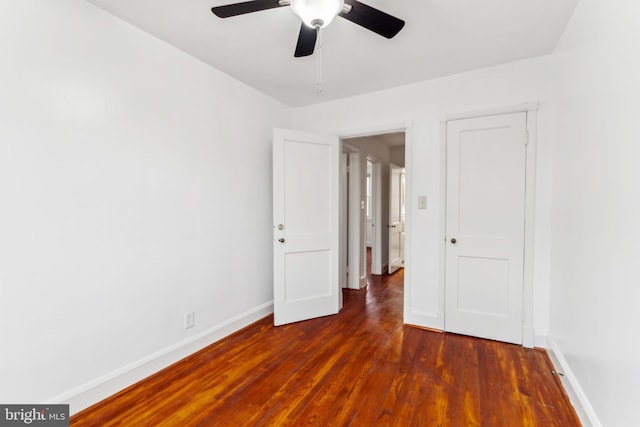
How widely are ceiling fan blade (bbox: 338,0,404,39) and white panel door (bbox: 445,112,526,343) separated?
1536 millimetres

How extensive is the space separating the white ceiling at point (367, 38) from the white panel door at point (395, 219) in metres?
2.78

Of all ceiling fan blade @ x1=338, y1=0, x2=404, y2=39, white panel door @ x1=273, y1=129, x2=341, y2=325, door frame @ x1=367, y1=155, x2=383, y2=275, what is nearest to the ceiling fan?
ceiling fan blade @ x1=338, y1=0, x2=404, y2=39

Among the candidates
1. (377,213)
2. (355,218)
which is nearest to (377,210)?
(377,213)

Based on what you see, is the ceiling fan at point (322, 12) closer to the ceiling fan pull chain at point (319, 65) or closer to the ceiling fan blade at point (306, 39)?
the ceiling fan blade at point (306, 39)

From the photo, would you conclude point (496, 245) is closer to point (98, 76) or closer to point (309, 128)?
point (309, 128)

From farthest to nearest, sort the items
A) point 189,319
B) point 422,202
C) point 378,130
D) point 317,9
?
point 378,130 → point 422,202 → point 189,319 → point 317,9

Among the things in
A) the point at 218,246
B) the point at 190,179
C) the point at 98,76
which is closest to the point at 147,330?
the point at 218,246

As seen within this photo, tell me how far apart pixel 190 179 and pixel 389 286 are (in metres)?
3.33

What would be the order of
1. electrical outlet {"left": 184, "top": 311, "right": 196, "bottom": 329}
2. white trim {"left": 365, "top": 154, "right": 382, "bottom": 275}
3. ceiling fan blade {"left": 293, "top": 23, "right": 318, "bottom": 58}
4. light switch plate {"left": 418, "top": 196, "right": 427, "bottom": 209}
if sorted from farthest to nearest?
white trim {"left": 365, "top": 154, "right": 382, "bottom": 275} → light switch plate {"left": 418, "top": 196, "right": 427, "bottom": 209} → electrical outlet {"left": 184, "top": 311, "right": 196, "bottom": 329} → ceiling fan blade {"left": 293, "top": 23, "right": 318, "bottom": 58}

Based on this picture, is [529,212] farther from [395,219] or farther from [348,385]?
[395,219]

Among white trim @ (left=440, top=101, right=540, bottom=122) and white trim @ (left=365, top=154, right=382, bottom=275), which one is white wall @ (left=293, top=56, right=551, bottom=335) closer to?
white trim @ (left=440, top=101, right=540, bottom=122)

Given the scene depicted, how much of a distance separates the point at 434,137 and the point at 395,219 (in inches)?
114

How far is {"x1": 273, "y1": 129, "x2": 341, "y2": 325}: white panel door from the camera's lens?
310 centimetres

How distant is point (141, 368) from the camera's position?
2.07 metres
